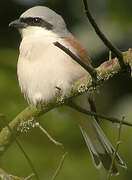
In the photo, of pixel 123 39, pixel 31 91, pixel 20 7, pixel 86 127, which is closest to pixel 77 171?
pixel 86 127

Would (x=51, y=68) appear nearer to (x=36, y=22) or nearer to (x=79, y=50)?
(x=79, y=50)

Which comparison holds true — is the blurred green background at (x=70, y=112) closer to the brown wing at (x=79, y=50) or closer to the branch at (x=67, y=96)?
the brown wing at (x=79, y=50)

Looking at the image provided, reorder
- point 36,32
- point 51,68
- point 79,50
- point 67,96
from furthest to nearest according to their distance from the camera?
1. point 36,32
2. point 79,50
3. point 51,68
4. point 67,96

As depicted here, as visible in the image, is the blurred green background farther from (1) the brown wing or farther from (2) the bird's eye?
(2) the bird's eye

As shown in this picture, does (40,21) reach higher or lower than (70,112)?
higher

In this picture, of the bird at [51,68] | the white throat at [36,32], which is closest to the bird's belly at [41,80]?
the bird at [51,68]

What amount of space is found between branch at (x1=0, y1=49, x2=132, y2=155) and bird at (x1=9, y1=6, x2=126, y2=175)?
0.36 feet

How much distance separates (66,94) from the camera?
2.90 m

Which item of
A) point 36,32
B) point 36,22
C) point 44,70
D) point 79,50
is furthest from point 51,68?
point 36,22

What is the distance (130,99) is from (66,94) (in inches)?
Result: 60.1

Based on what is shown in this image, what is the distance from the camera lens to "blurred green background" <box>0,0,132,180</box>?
12.1 feet

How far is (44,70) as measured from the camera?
3203 millimetres

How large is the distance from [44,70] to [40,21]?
70 cm

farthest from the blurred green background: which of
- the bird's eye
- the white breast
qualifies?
the bird's eye
